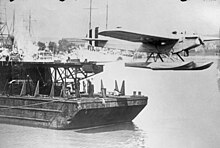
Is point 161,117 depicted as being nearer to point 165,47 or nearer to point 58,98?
point 165,47

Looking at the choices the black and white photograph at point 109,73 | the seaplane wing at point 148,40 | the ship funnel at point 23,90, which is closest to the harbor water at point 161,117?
the black and white photograph at point 109,73

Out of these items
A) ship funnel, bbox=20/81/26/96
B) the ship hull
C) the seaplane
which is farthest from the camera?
ship funnel, bbox=20/81/26/96

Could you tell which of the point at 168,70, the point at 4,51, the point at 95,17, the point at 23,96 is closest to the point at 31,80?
the point at 23,96

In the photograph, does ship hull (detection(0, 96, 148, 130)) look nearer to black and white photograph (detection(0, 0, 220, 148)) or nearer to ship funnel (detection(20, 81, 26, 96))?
black and white photograph (detection(0, 0, 220, 148))

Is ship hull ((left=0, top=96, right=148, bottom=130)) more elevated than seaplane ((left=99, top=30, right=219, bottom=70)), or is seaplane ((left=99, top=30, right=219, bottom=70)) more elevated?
seaplane ((left=99, top=30, right=219, bottom=70))

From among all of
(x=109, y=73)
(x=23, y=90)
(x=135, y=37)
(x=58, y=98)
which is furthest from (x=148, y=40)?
(x=23, y=90)

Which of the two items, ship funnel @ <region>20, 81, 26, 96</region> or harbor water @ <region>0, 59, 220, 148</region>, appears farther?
ship funnel @ <region>20, 81, 26, 96</region>

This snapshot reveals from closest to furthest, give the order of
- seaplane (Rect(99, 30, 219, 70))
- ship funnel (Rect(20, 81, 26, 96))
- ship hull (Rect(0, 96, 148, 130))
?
1. seaplane (Rect(99, 30, 219, 70))
2. ship hull (Rect(0, 96, 148, 130))
3. ship funnel (Rect(20, 81, 26, 96))

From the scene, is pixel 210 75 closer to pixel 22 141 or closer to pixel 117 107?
pixel 117 107

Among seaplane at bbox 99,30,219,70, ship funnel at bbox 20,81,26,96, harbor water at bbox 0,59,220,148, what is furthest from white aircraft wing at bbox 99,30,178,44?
ship funnel at bbox 20,81,26,96
